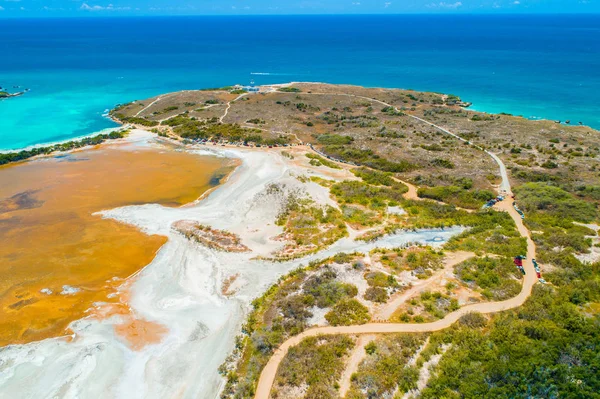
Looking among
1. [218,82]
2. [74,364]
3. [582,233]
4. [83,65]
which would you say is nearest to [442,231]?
[582,233]

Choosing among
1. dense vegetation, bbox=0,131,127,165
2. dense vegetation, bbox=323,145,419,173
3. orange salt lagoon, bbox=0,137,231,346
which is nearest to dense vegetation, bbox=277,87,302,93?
dense vegetation, bbox=323,145,419,173

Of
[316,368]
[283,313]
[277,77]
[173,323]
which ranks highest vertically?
[277,77]

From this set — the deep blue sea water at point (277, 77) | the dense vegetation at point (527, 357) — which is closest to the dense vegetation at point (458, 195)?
the dense vegetation at point (527, 357)

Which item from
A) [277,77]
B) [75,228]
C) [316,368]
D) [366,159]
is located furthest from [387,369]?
[277,77]

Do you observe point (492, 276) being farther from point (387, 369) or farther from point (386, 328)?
point (387, 369)

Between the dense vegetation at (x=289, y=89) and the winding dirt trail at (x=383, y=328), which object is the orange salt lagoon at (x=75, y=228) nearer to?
the winding dirt trail at (x=383, y=328)

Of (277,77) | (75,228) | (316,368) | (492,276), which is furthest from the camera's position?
(277,77)

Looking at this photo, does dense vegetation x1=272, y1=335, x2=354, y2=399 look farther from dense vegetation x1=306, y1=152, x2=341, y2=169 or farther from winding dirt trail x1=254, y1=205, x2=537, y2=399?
dense vegetation x1=306, y1=152, x2=341, y2=169

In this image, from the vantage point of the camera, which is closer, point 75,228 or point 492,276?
point 492,276
